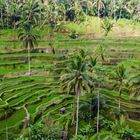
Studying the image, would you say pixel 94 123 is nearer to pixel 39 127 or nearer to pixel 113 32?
pixel 39 127

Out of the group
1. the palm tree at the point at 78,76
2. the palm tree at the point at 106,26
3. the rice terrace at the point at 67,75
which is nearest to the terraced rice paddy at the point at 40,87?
the rice terrace at the point at 67,75

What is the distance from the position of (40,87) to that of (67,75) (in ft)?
51.2

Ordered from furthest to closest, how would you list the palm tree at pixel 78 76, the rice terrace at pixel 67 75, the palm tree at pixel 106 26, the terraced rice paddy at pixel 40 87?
1. the palm tree at pixel 106 26
2. the terraced rice paddy at pixel 40 87
3. the rice terrace at pixel 67 75
4. the palm tree at pixel 78 76

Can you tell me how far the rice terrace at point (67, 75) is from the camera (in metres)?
47.7

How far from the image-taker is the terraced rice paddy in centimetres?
5025

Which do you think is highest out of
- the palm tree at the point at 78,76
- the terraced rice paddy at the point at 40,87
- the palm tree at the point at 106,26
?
the palm tree at the point at 106,26

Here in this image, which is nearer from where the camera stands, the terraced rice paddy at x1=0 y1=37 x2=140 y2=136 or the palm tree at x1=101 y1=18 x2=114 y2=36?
the terraced rice paddy at x1=0 y1=37 x2=140 y2=136

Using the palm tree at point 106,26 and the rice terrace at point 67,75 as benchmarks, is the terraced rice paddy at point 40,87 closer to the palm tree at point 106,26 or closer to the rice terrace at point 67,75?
the rice terrace at point 67,75

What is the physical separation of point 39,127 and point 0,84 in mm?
17542

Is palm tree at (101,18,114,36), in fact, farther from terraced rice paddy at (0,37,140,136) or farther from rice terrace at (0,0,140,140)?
terraced rice paddy at (0,37,140,136)

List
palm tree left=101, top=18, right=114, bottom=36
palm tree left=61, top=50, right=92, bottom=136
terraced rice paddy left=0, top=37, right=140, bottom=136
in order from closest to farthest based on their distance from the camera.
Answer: palm tree left=61, top=50, right=92, bottom=136 → terraced rice paddy left=0, top=37, right=140, bottom=136 → palm tree left=101, top=18, right=114, bottom=36

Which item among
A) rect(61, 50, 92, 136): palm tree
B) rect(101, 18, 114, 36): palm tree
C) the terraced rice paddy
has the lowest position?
the terraced rice paddy

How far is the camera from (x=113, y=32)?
102m

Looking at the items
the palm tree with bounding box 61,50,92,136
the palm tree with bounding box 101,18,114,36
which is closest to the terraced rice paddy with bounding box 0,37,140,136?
the palm tree with bounding box 61,50,92,136
